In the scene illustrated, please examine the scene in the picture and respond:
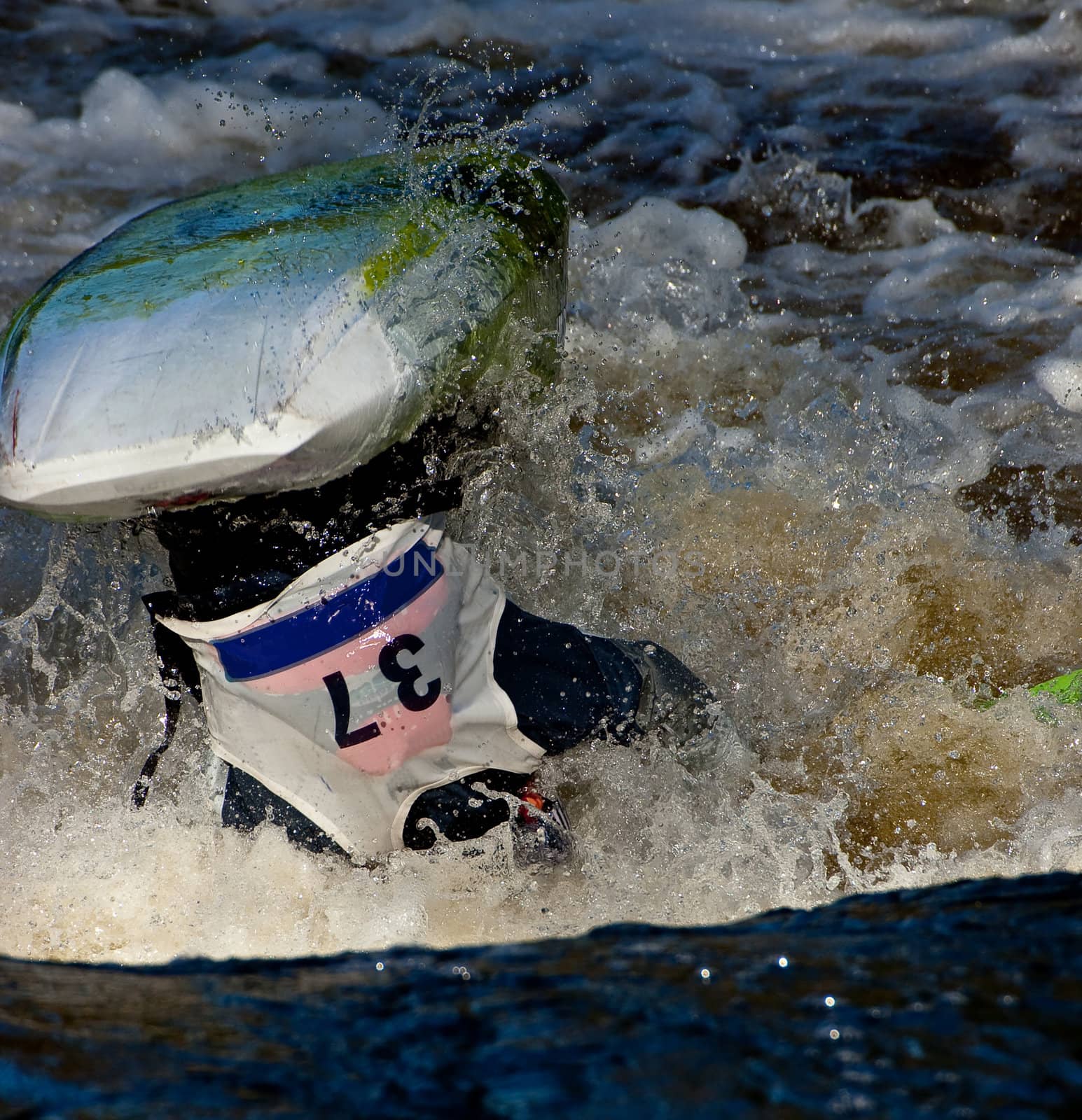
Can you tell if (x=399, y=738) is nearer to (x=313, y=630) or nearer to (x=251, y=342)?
(x=313, y=630)

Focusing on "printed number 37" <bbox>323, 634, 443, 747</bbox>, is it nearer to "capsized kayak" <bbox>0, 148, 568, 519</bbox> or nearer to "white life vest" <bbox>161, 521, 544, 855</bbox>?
"white life vest" <bbox>161, 521, 544, 855</bbox>

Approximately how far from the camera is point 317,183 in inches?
89.2

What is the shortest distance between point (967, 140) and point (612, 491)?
10.4ft

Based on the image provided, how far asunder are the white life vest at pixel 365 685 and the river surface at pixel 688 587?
0.43 feet

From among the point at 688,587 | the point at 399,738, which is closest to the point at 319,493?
the point at 399,738

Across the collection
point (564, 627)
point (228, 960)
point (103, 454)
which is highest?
point (103, 454)

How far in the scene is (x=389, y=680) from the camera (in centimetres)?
183

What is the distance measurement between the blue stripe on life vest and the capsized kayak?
0.20m

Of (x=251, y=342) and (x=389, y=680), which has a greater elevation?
(x=251, y=342)

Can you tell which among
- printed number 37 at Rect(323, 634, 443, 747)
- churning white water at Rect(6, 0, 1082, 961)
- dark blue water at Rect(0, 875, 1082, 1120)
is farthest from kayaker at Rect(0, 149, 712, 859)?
dark blue water at Rect(0, 875, 1082, 1120)

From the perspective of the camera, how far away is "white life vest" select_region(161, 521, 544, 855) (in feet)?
5.85

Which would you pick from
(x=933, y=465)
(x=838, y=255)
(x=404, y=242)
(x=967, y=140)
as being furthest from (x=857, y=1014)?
(x=967, y=140)

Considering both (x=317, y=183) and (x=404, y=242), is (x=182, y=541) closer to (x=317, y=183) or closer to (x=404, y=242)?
(x=404, y=242)

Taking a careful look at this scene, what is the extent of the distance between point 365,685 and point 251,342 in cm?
56
